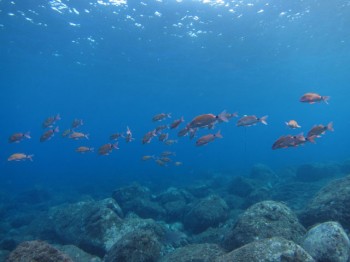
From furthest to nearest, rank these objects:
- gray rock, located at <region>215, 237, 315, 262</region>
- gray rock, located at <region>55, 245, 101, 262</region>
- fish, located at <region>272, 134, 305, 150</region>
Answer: gray rock, located at <region>55, 245, 101, 262</region> → fish, located at <region>272, 134, 305, 150</region> → gray rock, located at <region>215, 237, 315, 262</region>

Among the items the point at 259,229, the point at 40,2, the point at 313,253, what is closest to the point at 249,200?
the point at 259,229

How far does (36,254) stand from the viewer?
4.45 m

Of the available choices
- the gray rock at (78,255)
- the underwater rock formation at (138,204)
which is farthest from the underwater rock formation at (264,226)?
the underwater rock formation at (138,204)

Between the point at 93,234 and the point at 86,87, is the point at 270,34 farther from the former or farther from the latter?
the point at 86,87

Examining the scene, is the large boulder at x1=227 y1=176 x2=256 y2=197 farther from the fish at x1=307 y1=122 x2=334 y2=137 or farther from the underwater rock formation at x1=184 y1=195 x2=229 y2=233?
the fish at x1=307 y1=122 x2=334 y2=137

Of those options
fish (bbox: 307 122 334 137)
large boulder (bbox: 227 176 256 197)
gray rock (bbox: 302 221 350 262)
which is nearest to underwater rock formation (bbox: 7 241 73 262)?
gray rock (bbox: 302 221 350 262)

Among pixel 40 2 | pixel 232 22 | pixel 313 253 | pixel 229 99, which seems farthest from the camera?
pixel 229 99

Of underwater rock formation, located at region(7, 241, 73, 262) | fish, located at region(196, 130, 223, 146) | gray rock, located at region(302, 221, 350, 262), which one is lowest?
gray rock, located at region(302, 221, 350, 262)

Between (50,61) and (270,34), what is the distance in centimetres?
2733

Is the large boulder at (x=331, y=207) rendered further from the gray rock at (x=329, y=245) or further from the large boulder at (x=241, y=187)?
the large boulder at (x=241, y=187)

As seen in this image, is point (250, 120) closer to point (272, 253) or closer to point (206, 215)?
point (206, 215)

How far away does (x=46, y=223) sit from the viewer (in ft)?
41.4

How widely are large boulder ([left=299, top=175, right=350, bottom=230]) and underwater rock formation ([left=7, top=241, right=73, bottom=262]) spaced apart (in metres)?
6.48

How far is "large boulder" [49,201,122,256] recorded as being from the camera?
30.1 ft
